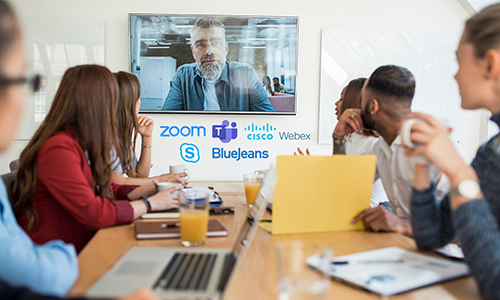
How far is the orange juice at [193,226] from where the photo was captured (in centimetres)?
112

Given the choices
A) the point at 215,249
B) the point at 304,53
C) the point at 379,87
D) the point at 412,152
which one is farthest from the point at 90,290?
the point at 304,53

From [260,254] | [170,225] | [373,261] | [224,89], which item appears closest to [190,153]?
[224,89]

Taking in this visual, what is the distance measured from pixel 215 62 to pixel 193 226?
2424 millimetres

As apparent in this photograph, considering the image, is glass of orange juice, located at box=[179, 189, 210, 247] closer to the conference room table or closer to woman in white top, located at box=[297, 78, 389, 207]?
the conference room table

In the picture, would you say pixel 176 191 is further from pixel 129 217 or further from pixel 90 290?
pixel 90 290

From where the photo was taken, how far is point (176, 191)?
1.58 m

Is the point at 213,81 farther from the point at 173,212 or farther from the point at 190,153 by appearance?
the point at 173,212

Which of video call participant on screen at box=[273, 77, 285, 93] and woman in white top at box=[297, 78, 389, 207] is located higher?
video call participant on screen at box=[273, 77, 285, 93]

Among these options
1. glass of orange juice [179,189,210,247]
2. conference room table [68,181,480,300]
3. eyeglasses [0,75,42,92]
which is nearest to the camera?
eyeglasses [0,75,42,92]

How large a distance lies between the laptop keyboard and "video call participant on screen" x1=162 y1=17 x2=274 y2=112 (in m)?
2.48

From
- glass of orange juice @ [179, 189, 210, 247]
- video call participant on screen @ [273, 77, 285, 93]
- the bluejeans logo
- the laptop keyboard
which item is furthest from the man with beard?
the bluejeans logo

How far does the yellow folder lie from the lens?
1.22 metres

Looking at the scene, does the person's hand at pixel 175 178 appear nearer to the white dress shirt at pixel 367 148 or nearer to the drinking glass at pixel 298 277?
→ the white dress shirt at pixel 367 148

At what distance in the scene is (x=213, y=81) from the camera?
3.39 meters
